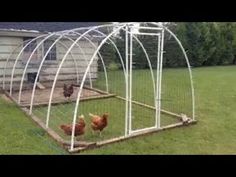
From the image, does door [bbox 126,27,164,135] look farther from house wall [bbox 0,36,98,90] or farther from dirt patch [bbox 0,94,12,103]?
dirt patch [bbox 0,94,12,103]

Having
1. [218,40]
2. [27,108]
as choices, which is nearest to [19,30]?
[27,108]

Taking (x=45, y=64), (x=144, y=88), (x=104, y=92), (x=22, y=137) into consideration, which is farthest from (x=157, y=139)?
(x=45, y=64)

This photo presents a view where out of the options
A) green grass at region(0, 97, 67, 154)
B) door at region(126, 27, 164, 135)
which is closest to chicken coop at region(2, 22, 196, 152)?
door at region(126, 27, 164, 135)

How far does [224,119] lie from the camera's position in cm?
877

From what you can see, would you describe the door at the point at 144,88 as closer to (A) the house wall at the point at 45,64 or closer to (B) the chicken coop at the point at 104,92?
(B) the chicken coop at the point at 104,92

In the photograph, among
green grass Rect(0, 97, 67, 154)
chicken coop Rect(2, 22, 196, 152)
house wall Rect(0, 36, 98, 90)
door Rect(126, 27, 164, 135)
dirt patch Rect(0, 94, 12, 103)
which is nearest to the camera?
green grass Rect(0, 97, 67, 154)

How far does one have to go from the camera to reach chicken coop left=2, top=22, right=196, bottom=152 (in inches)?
272

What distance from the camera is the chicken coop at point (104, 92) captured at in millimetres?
6910

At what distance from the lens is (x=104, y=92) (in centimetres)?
1189

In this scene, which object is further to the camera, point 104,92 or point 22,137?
point 104,92

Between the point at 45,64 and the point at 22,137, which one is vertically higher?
the point at 45,64

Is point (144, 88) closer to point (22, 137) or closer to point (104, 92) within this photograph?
point (104, 92)

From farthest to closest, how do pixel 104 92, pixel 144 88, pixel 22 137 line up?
pixel 144 88 < pixel 104 92 < pixel 22 137

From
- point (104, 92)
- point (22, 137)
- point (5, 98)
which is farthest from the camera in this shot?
point (104, 92)
